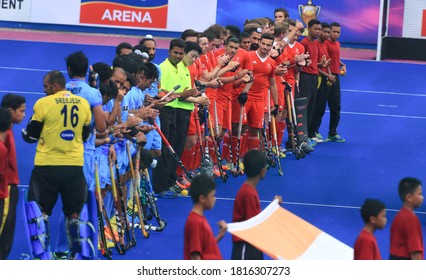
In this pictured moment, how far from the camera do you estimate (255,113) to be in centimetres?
1775

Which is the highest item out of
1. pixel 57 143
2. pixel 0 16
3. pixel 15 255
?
pixel 0 16

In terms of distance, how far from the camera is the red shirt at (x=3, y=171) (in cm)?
1026

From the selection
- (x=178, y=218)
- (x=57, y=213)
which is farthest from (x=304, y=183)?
Result: (x=57, y=213)

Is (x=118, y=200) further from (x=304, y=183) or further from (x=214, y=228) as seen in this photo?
(x=304, y=183)

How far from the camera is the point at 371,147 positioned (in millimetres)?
20406

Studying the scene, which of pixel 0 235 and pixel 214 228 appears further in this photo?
pixel 214 228

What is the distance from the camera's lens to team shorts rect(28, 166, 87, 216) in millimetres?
11305

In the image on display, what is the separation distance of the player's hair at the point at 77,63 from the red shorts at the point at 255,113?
632cm

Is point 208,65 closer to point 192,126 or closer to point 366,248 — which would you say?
point 192,126

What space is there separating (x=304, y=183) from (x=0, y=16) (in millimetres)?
16725

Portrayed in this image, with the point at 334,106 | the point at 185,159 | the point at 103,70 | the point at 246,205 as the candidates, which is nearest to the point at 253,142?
the point at 185,159

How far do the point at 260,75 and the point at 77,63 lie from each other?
6.54 m

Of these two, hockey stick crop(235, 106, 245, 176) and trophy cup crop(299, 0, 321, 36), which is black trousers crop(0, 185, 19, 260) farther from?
trophy cup crop(299, 0, 321, 36)

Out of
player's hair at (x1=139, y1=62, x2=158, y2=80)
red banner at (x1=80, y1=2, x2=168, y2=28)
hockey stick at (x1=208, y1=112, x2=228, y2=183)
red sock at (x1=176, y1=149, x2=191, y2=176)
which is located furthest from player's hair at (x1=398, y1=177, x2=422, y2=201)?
red banner at (x1=80, y1=2, x2=168, y2=28)
